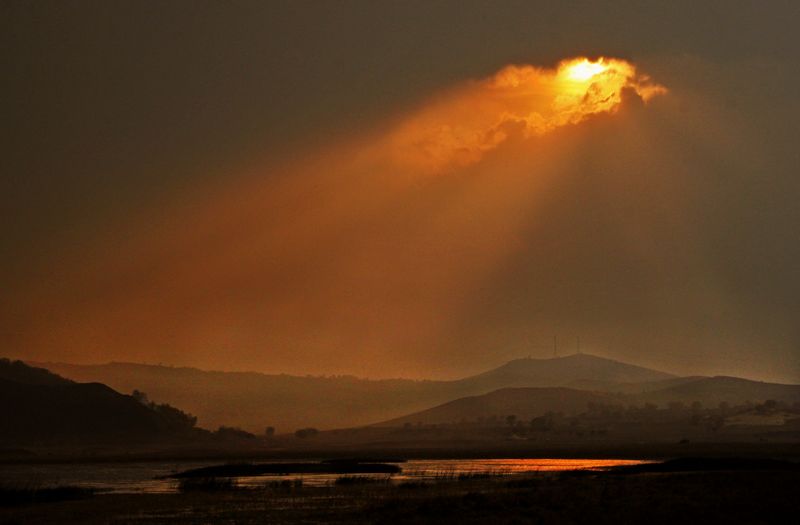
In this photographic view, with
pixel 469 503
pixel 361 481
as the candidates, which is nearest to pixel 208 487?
pixel 361 481

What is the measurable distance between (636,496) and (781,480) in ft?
53.4

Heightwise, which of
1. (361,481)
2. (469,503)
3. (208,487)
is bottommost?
(469,503)

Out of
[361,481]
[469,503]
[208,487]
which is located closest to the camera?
[469,503]

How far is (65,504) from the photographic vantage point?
274ft

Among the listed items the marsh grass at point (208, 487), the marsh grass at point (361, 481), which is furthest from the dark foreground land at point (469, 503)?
the marsh grass at point (361, 481)

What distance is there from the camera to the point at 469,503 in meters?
69.9

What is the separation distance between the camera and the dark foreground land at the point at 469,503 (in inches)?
2486

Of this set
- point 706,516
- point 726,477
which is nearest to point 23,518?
point 706,516

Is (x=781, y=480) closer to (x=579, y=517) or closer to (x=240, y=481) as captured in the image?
(x=579, y=517)

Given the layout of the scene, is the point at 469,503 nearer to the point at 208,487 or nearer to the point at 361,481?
the point at 208,487

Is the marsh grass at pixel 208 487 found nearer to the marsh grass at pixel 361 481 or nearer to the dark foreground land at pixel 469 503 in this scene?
the dark foreground land at pixel 469 503

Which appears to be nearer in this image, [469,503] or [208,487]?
[469,503]

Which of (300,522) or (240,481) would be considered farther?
(240,481)

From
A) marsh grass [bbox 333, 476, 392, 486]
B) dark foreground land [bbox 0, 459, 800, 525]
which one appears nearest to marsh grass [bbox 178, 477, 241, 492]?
dark foreground land [bbox 0, 459, 800, 525]
